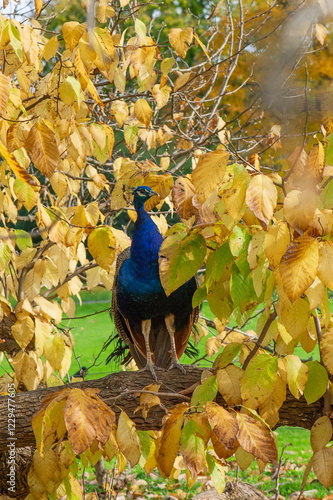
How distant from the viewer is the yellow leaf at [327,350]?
1.42 m

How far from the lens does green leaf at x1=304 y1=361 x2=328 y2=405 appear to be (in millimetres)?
1539

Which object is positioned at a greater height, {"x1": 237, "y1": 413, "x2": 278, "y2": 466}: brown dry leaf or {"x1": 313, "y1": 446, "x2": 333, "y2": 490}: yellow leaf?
{"x1": 237, "y1": 413, "x2": 278, "y2": 466}: brown dry leaf

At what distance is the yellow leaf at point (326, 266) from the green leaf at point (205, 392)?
0.60 meters

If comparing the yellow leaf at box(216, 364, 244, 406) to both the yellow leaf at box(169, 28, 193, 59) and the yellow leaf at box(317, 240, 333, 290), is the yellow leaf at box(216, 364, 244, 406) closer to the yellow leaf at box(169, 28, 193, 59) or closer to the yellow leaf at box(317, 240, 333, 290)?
the yellow leaf at box(317, 240, 333, 290)

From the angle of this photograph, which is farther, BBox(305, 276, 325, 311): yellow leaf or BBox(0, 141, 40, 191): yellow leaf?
BBox(305, 276, 325, 311): yellow leaf

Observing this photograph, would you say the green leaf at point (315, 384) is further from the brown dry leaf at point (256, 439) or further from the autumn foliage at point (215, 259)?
the brown dry leaf at point (256, 439)

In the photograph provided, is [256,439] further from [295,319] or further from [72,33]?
[72,33]

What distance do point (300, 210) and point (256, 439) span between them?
1.92 ft

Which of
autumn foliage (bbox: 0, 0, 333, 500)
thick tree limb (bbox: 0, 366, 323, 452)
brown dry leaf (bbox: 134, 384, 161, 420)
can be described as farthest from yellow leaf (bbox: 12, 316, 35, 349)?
brown dry leaf (bbox: 134, 384, 161, 420)

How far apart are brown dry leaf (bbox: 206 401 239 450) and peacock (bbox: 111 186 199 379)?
0.94 meters

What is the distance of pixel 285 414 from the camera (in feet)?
6.35

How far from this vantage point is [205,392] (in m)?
1.59

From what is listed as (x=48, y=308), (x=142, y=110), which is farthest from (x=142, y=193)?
(x=48, y=308)

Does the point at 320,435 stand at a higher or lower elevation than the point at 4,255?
lower
